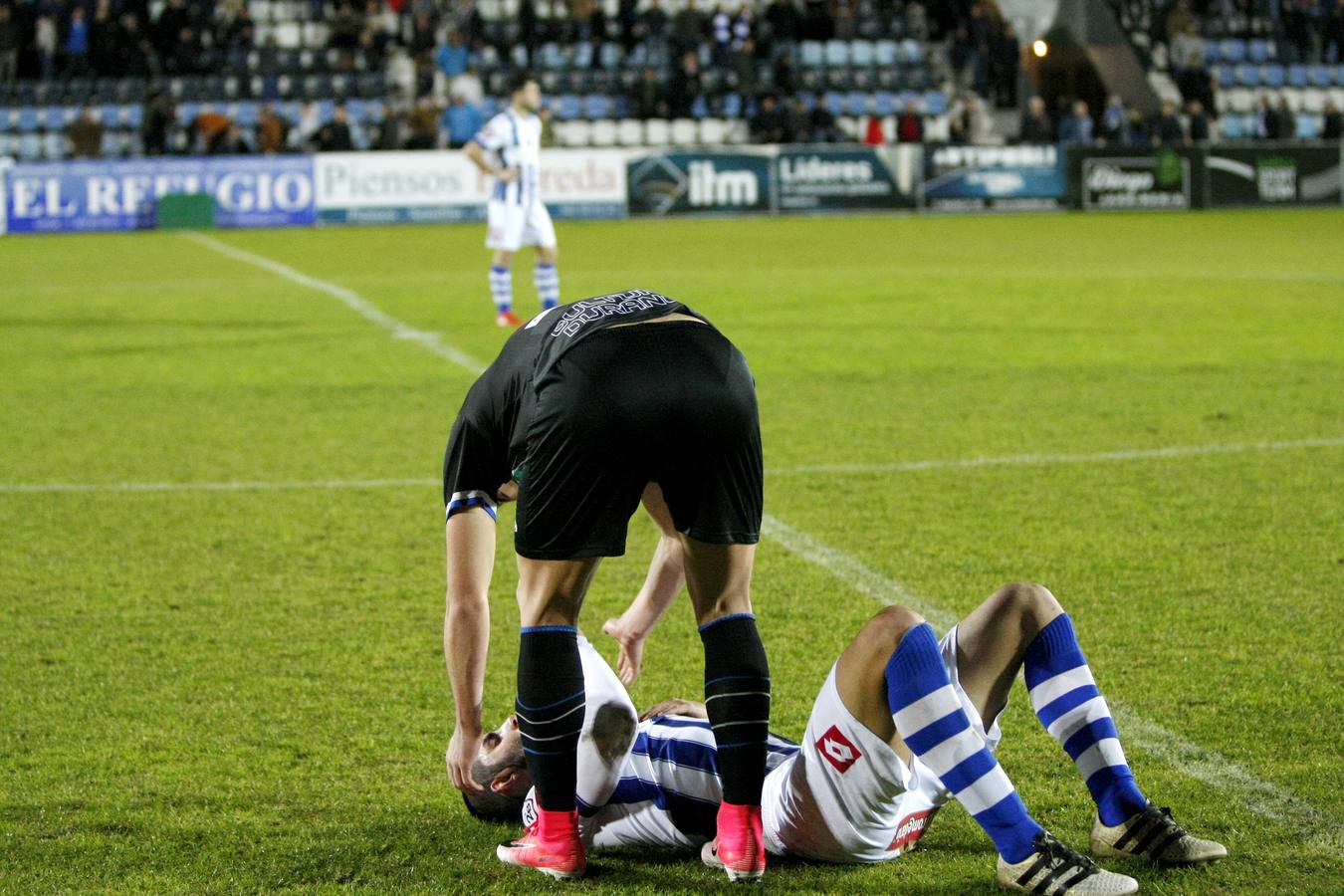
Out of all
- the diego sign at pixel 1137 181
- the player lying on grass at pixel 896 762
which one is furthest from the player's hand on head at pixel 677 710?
the diego sign at pixel 1137 181

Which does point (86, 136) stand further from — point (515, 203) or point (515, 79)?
point (515, 203)

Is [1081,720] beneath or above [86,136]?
beneath

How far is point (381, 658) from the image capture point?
4.96 meters

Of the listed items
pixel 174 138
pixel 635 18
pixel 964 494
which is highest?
pixel 635 18

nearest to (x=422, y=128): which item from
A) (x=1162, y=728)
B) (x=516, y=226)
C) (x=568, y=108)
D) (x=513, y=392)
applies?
(x=568, y=108)

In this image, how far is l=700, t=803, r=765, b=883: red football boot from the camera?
10.7ft

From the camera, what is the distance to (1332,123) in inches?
1191

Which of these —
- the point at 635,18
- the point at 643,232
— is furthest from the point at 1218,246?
the point at 635,18

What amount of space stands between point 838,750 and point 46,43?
97.2 ft

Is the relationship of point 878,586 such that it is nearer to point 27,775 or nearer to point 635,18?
point 27,775

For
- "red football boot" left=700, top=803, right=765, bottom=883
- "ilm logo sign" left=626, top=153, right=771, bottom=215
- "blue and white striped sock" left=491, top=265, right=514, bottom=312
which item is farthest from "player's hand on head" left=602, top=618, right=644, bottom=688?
"ilm logo sign" left=626, top=153, right=771, bottom=215

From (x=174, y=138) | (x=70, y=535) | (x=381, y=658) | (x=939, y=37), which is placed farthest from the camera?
(x=939, y=37)

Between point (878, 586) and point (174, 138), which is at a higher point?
point (174, 138)

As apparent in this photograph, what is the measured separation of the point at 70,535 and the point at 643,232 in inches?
687
